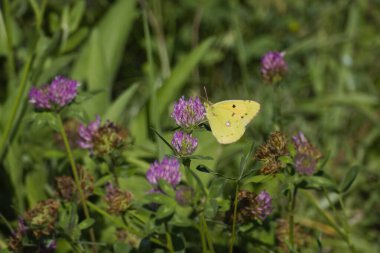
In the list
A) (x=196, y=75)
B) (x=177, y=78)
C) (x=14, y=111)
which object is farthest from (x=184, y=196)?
(x=196, y=75)

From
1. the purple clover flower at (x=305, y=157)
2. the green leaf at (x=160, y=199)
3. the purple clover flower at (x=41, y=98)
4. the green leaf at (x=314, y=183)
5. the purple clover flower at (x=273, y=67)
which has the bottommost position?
the green leaf at (x=160, y=199)

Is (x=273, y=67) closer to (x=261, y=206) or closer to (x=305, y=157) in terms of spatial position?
(x=305, y=157)

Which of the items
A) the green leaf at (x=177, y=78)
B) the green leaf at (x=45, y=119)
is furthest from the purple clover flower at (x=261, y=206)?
the green leaf at (x=177, y=78)

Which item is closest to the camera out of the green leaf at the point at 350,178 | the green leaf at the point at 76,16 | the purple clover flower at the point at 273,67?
Answer: the green leaf at the point at 350,178

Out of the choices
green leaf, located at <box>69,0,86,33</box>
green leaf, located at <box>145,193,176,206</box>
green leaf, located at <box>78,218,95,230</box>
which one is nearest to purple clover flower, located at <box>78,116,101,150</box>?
green leaf, located at <box>78,218,95,230</box>

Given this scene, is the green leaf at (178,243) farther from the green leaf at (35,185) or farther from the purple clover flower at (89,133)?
the green leaf at (35,185)

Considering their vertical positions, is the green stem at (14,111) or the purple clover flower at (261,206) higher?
the green stem at (14,111)

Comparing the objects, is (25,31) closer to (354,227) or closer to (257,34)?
(257,34)
